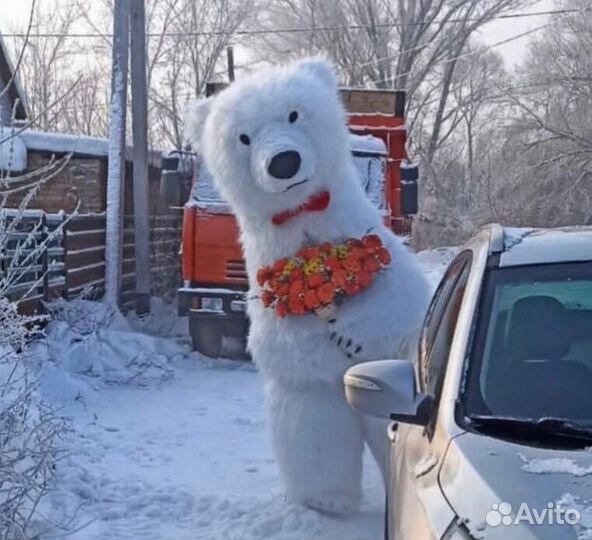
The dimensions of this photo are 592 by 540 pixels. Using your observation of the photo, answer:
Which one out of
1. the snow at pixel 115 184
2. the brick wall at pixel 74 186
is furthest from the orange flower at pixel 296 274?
the snow at pixel 115 184

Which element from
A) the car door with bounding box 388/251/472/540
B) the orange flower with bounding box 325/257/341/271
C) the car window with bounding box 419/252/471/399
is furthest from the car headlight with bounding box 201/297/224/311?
the car door with bounding box 388/251/472/540

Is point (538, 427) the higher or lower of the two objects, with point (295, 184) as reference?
lower

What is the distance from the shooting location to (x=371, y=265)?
566cm

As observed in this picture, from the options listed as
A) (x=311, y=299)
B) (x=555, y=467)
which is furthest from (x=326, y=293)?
(x=555, y=467)

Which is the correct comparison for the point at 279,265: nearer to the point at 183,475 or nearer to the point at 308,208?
the point at 308,208

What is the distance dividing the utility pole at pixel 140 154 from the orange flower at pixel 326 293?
7905 mm

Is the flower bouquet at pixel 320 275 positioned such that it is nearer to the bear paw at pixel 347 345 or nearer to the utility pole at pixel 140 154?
the bear paw at pixel 347 345

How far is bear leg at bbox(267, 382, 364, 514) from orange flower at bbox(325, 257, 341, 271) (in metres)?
0.59

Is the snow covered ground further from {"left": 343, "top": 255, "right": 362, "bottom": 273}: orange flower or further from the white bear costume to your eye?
{"left": 343, "top": 255, "right": 362, "bottom": 273}: orange flower

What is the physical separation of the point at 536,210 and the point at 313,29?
1303 cm

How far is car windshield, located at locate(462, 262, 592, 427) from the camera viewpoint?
3096mm

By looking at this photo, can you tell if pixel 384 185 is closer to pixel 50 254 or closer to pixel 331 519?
pixel 50 254

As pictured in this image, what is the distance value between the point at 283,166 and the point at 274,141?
19 cm

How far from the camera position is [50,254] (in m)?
11.2
